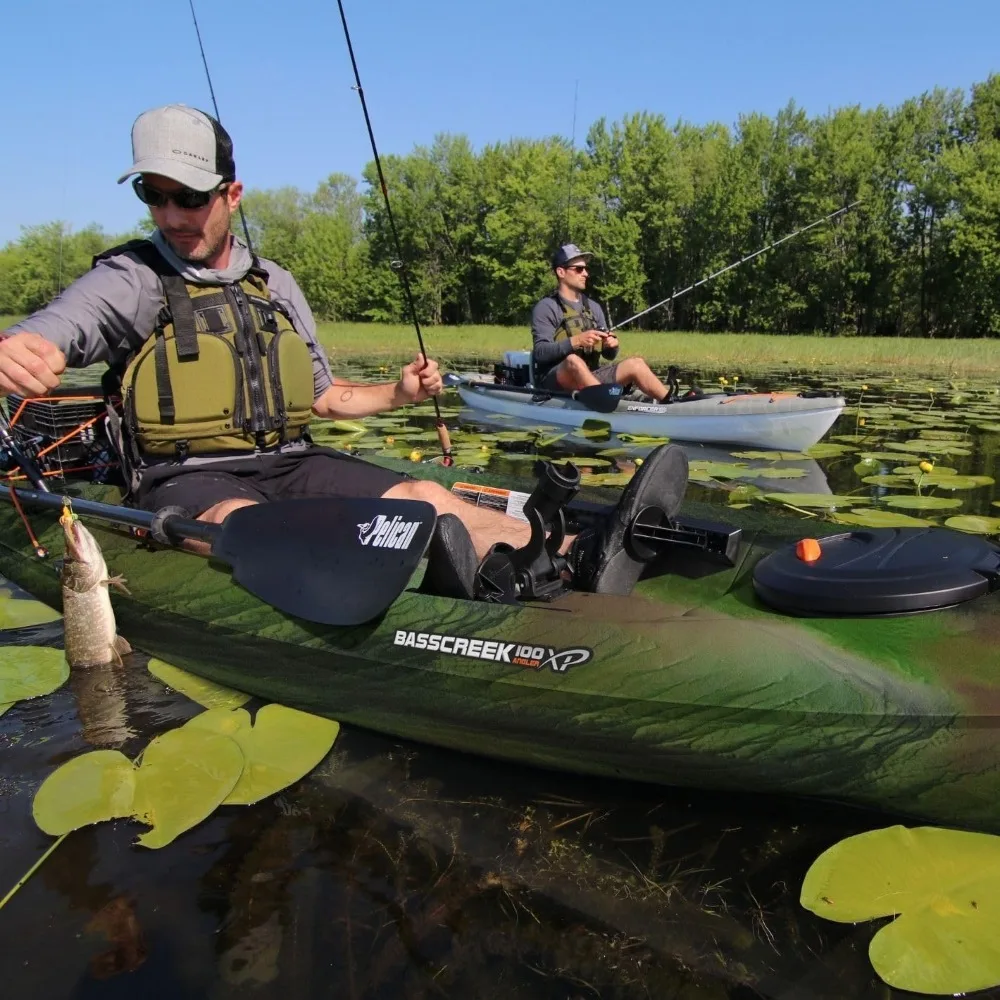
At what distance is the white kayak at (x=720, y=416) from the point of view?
270 inches

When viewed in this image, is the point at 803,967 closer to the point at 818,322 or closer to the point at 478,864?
the point at 478,864

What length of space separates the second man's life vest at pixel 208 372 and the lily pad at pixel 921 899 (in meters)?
2.50

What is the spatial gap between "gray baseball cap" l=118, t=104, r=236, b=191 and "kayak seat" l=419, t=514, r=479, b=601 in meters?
1.56

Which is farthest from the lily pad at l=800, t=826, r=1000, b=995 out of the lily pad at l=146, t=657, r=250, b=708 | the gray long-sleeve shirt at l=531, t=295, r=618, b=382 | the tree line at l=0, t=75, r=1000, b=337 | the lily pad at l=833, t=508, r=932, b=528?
the tree line at l=0, t=75, r=1000, b=337

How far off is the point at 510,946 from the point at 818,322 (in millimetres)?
47242

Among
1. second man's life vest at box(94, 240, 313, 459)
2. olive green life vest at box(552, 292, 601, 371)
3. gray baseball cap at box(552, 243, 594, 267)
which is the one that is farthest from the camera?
olive green life vest at box(552, 292, 601, 371)

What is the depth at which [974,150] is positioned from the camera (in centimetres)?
3750

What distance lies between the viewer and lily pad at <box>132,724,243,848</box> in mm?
2211

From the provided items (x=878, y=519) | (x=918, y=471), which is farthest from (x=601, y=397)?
(x=878, y=519)

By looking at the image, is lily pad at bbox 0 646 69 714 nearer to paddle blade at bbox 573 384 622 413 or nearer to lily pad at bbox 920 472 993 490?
lily pad at bbox 920 472 993 490

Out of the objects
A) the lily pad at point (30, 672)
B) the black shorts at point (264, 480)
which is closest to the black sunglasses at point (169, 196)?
the black shorts at point (264, 480)

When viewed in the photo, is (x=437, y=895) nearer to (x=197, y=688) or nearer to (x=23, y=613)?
(x=197, y=688)

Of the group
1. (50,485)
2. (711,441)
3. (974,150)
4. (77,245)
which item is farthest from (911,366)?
(77,245)

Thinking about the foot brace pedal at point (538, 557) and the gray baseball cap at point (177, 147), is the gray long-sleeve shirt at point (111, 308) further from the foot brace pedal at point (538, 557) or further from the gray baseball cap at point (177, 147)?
the foot brace pedal at point (538, 557)
